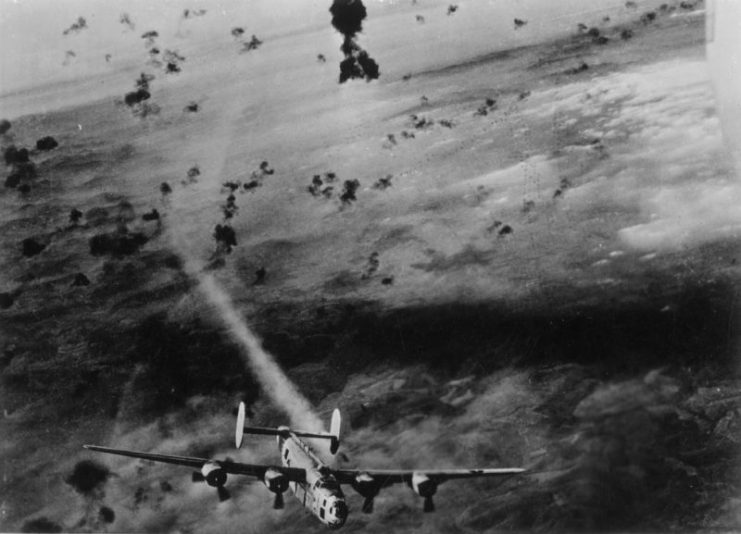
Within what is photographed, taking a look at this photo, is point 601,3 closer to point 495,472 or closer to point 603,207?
point 603,207

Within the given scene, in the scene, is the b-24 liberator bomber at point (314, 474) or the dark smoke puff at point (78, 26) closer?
the b-24 liberator bomber at point (314, 474)

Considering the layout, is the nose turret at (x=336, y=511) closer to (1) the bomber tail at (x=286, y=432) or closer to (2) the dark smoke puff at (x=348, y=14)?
(1) the bomber tail at (x=286, y=432)

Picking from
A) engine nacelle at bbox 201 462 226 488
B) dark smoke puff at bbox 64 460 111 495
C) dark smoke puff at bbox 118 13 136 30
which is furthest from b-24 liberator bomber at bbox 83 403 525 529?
dark smoke puff at bbox 118 13 136 30

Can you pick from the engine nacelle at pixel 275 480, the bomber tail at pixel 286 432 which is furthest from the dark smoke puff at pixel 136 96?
the engine nacelle at pixel 275 480

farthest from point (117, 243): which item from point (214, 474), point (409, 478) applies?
point (409, 478)

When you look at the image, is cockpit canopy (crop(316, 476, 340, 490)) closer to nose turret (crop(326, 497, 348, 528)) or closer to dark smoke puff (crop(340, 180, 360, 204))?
nose turret (crop(326, 497, 348, 528))

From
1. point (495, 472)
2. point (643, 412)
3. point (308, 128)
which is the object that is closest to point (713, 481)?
point (643, 412)

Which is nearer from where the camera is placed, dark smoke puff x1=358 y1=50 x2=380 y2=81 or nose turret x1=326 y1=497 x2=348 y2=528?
nose turret x1=326 y1=497 x2=348 y2=528
